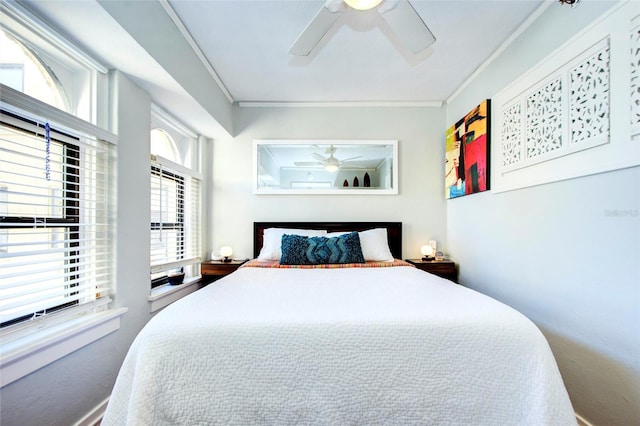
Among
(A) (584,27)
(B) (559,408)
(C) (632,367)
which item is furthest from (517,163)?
(B) (559,408)

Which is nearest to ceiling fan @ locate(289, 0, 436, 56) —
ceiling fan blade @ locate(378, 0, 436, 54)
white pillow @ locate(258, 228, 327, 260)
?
ceiling fan blade @ locate(378, 0, 436, 54)

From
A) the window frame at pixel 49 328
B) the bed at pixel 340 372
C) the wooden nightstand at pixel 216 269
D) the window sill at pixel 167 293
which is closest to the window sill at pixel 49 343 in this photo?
the window frame at pixel 49 328

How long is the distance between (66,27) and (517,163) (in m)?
3.02

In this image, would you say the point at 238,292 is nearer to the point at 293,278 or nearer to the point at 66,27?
the point at 293,278

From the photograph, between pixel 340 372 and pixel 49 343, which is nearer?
pixel 340 372

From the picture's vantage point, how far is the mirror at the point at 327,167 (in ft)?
10.2

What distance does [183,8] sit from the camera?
174cm

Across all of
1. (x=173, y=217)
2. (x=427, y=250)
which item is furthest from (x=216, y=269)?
(x=427, y=250)

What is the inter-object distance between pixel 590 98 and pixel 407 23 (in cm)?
112

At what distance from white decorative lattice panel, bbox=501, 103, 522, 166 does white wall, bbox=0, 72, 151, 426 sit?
2914mm

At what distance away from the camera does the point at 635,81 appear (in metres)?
1.22

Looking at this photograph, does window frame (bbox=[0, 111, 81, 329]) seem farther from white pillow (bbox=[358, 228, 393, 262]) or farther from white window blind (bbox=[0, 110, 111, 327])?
white pillow (bbox=[358, 228, 393, 262])

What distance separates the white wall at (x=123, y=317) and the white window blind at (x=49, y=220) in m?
0.11

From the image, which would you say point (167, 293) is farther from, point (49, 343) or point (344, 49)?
point (344, 49)
